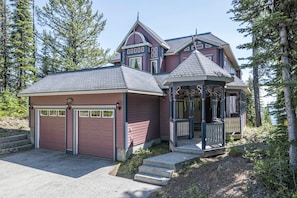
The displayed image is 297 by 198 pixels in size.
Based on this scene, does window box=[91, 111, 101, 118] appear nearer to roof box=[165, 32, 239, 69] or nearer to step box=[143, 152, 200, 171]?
step box=[143, 152, 200, 171]

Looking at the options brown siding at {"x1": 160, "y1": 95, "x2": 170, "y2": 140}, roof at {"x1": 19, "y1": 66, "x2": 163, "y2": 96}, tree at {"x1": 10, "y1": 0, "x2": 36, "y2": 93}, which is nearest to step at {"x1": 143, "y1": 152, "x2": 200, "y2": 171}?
roof at {"x1": 19, "y1": 66, "x2": 163, "y2": 96}

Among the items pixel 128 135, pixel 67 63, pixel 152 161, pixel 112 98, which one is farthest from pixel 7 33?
pixel 152 161

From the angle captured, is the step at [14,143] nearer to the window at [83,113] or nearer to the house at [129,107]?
the house at [129,107]

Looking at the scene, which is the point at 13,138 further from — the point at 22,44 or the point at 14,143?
the point at 22,44

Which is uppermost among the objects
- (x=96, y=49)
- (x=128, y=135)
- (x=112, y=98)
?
(x=96, y=49)

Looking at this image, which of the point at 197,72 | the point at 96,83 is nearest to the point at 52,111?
the point at 96,83

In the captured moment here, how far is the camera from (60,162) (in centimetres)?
849

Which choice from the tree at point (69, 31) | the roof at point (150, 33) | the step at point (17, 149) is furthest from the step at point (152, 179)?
the tree at point (69, 31)

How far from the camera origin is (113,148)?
8617mm

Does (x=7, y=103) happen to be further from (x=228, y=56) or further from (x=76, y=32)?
(x=228, y=56)

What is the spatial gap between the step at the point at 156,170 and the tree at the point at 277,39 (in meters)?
3.40

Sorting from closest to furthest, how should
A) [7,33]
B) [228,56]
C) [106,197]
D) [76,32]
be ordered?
[106,197] < [228,56] < [7,33] < [76,32]

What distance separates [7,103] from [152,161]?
45.4 ft

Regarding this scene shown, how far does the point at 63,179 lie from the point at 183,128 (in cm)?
573
